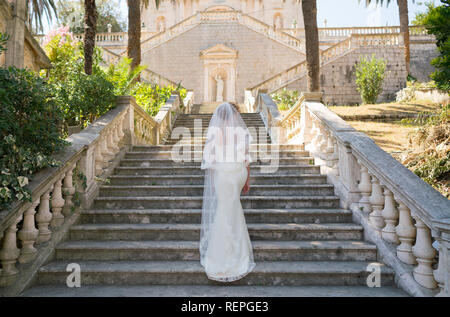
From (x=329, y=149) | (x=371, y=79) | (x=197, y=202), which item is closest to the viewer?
(x=197, y=202)

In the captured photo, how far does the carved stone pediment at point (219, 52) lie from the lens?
2288cm

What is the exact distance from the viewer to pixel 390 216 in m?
3.88

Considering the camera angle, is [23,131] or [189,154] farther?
[189,154]

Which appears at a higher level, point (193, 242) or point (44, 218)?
point (44, 218)

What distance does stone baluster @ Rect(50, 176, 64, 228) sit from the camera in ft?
13.8

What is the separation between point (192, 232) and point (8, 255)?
6.82ft

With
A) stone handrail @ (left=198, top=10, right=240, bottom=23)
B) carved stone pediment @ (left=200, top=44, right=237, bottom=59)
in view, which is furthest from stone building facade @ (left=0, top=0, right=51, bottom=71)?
stone handrail @ (left=198, top=10, right=240, bottom=23)

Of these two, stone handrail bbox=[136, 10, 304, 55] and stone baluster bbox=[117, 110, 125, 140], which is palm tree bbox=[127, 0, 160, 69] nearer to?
stone baluster bbox=[117, 110, 125, 140]

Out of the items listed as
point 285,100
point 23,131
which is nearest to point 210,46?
point 285,100

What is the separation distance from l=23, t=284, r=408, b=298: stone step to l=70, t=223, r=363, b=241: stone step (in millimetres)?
864

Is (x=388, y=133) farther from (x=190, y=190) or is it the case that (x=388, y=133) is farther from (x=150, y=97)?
(x=150, y=97)

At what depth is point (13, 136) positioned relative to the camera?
3596 mm
